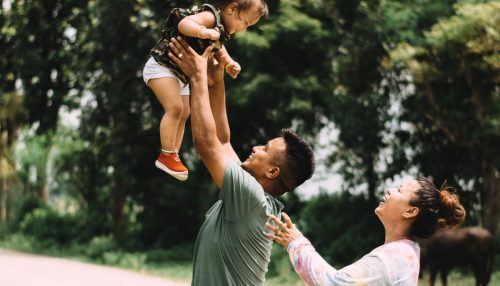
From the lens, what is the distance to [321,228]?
599 inches

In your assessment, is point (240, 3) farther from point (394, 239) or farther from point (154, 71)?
point (394, 239)

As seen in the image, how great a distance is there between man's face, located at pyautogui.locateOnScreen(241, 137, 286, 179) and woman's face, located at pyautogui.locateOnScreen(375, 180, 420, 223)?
52cm

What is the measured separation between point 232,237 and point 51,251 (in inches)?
690

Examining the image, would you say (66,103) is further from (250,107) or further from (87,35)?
(250,107)

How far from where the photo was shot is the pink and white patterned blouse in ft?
9.60

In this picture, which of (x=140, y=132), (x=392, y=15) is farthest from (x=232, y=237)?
(x=140, y=132)

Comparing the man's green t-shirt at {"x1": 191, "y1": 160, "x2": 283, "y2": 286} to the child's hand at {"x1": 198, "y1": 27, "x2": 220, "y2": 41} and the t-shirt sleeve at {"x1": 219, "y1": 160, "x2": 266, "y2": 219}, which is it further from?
the child's hand at {"x1": 198, "y1": 27, "x2": 220, "y2": 41}

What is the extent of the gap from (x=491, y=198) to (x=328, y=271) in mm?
10124

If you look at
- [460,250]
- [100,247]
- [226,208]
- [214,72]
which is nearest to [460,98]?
[460,250]

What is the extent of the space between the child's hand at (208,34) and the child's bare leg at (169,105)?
1.29 feet

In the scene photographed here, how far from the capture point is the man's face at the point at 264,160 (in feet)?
10.5

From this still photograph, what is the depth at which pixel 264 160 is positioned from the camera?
10.5 ft

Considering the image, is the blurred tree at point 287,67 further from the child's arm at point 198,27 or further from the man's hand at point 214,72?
the child's arm at point 198,27

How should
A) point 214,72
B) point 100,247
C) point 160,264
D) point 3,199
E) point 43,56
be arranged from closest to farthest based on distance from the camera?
point 214,72 → point 160,264 → point 100,247 → point 43,56 → point 3,199
